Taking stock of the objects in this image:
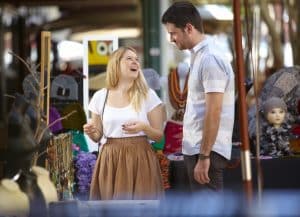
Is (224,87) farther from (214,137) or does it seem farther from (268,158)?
(268,158)

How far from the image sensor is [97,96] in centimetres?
549

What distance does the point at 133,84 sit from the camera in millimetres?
5336

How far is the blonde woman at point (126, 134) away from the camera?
523cm

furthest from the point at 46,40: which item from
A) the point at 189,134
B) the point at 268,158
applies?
the point at 268,158

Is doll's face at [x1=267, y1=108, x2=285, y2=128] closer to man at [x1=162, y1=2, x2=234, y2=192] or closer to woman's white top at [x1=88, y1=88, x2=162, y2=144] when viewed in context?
woman's white top at [x1=88, y1=88, x2=162, y2=144]

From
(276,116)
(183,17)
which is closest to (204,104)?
(183,17)

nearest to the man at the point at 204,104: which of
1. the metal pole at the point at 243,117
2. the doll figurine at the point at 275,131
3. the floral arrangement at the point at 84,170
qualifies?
the metal pole at the point at 243,117

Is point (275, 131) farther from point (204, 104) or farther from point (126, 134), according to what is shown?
point (204, 104)

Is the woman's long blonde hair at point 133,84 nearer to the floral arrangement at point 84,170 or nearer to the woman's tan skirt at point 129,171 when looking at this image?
the woman's tan skirt at point 129,171

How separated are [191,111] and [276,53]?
23.7 feet

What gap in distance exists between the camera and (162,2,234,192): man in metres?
4.71

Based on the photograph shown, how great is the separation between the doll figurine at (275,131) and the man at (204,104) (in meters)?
1.28

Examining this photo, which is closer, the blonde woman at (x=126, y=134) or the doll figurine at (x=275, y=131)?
the blonde woman at (x=126, y=134)

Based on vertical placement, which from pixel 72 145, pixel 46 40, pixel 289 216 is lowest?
pixel 289 216
